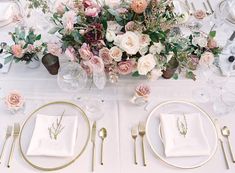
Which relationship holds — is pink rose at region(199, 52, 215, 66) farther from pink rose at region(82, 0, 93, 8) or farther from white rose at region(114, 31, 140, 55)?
pink rose at region(82, 0, 93, 8)

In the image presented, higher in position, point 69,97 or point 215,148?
point 69,97

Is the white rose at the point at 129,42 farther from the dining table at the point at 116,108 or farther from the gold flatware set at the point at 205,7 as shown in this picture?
the gold flatware set at the point at 205,7

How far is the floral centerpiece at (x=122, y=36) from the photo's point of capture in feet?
3.02

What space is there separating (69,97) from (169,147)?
0.45 meters

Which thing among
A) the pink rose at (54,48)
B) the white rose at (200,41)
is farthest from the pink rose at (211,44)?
the pink rose at (54,48)

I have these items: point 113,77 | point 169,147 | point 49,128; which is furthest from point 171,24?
point 49,128

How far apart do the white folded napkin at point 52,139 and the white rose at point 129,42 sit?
0.33 metres

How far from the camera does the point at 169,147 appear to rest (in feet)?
2.94

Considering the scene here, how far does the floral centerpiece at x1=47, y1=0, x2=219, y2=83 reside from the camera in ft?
3.02

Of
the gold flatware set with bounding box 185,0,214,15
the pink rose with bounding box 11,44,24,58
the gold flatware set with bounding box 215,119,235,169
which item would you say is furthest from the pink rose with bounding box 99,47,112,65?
the gold flatware set with bounding box 185,0,214,15

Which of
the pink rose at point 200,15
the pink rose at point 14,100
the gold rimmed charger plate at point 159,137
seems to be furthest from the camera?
the pink rose at point 200,15

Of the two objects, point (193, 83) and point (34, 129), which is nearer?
point (34, 129)

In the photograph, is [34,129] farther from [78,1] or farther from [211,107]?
[211,107]

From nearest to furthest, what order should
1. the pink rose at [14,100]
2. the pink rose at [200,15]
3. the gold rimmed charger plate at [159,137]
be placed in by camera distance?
the gold rimmed charger plate at [159,137]
the pink rose at [14,100]
the pink rose at [200,15]
